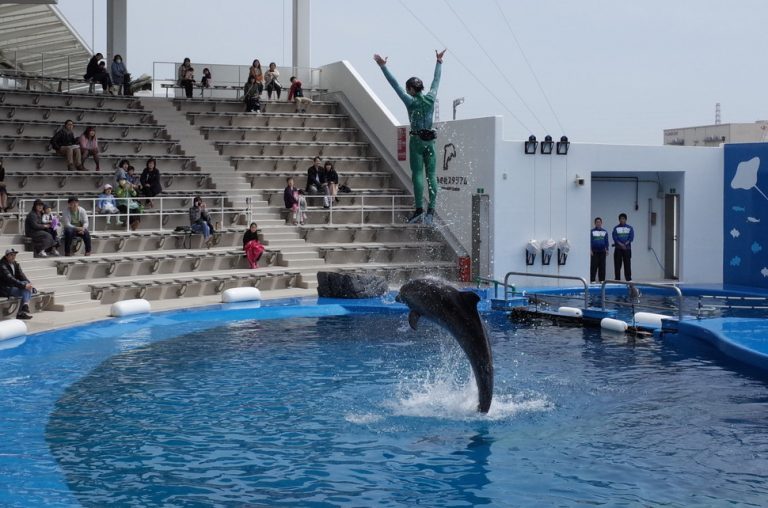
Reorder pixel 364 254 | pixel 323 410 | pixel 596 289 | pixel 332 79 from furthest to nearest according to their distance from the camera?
pixel 332 79 → pixel 364 254 → pixel 596 289 → pixel 323 410

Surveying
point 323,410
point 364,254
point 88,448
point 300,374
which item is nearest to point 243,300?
point 364,254

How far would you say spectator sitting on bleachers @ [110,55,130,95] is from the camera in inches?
854

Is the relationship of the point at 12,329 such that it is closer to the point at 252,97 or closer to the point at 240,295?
the point at 240,295

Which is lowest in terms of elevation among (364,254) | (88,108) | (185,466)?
(185,466)

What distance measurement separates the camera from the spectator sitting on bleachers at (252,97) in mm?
22062

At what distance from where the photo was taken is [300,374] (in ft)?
32.3

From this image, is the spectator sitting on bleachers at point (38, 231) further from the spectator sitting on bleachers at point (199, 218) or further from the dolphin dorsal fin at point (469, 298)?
the dolphin dorsal fin at point (469, 298)

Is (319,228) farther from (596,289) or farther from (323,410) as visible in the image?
(323,410)

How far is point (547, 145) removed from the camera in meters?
17.7

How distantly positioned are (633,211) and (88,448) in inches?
564

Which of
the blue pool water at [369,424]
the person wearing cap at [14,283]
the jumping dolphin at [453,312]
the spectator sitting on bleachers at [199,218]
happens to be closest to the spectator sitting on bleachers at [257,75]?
the spectator sitting on bleachers at [199,218]

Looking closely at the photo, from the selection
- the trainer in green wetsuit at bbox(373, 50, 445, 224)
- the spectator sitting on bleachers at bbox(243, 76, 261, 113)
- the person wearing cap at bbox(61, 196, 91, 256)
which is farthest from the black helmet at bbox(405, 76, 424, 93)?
the spectator sitting on bleachers at bbox(243, 76, 261, 113)

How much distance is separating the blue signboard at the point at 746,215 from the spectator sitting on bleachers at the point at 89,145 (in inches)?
445

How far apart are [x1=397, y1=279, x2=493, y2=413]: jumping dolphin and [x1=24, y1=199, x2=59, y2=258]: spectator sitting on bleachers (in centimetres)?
859
